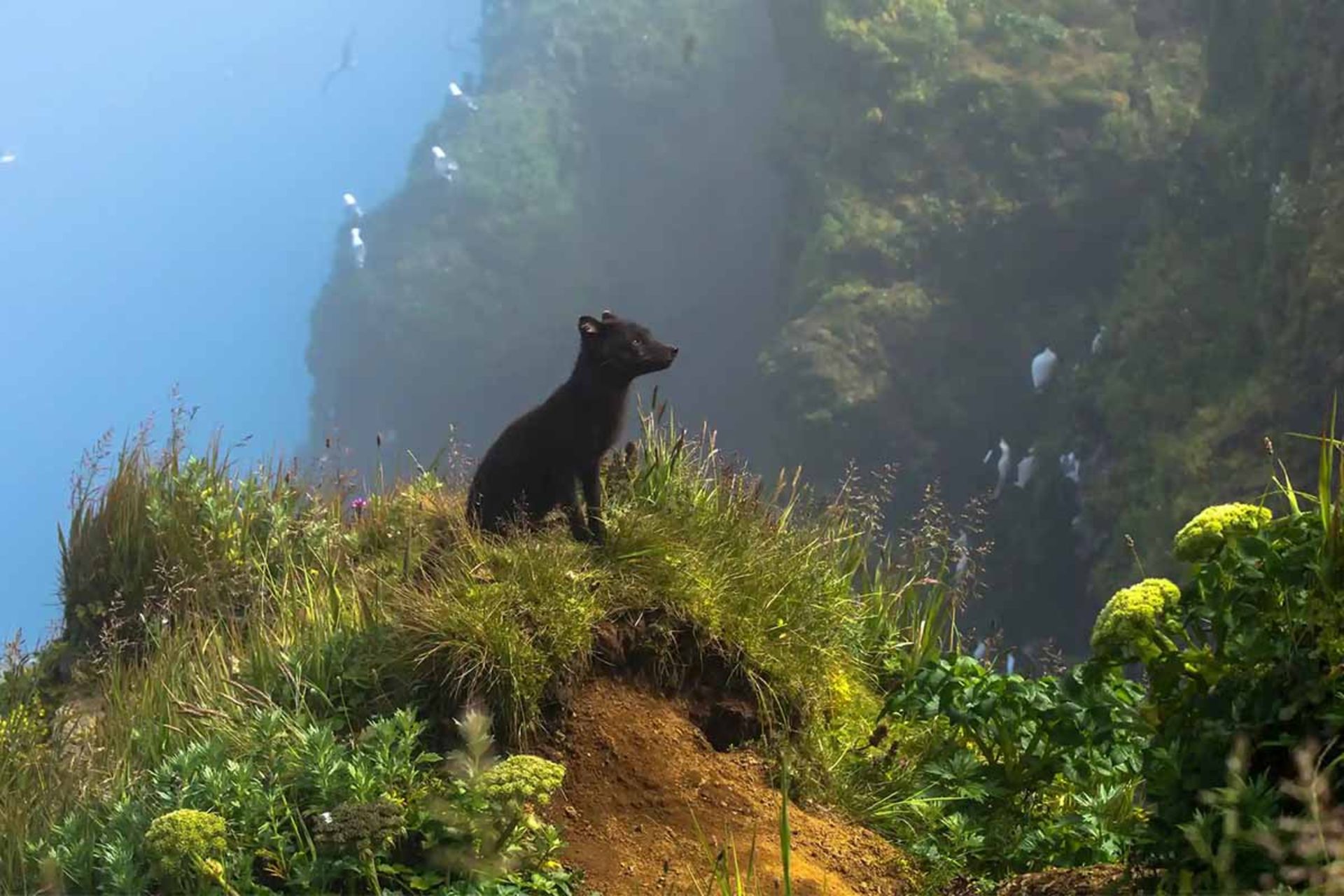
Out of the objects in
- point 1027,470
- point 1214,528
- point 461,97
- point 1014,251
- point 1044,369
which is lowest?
point 1027,470

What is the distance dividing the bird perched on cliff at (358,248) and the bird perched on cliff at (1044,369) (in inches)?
1663

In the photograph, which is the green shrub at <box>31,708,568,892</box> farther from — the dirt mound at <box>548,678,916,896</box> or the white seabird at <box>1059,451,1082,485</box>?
the white seabird at <box>1059,451,1082,485</box>

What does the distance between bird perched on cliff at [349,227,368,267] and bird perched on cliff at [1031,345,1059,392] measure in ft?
139

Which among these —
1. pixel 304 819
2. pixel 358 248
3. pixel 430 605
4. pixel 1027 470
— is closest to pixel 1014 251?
pixel 1027 470

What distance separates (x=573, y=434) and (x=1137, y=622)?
8.10ft

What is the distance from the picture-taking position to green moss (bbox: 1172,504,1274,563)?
2859 mm

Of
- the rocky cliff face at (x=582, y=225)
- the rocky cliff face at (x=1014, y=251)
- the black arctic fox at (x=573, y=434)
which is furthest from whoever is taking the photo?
the rocky cliff face at (x=582, y=225)

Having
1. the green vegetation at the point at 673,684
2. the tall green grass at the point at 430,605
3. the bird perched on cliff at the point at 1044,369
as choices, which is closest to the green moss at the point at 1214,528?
the green vegetation at the point at 673,684

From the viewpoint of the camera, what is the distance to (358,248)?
58938mm

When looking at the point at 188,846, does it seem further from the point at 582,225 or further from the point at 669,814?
the point at 582,225

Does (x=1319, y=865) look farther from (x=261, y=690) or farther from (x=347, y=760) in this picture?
(x=261, y=690)

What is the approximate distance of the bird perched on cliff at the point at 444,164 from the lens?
2143 inches

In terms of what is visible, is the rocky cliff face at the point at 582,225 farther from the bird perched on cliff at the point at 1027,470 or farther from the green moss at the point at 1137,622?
the green moss at the point at 1137,622

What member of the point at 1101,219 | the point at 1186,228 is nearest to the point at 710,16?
the point at 1101,219
